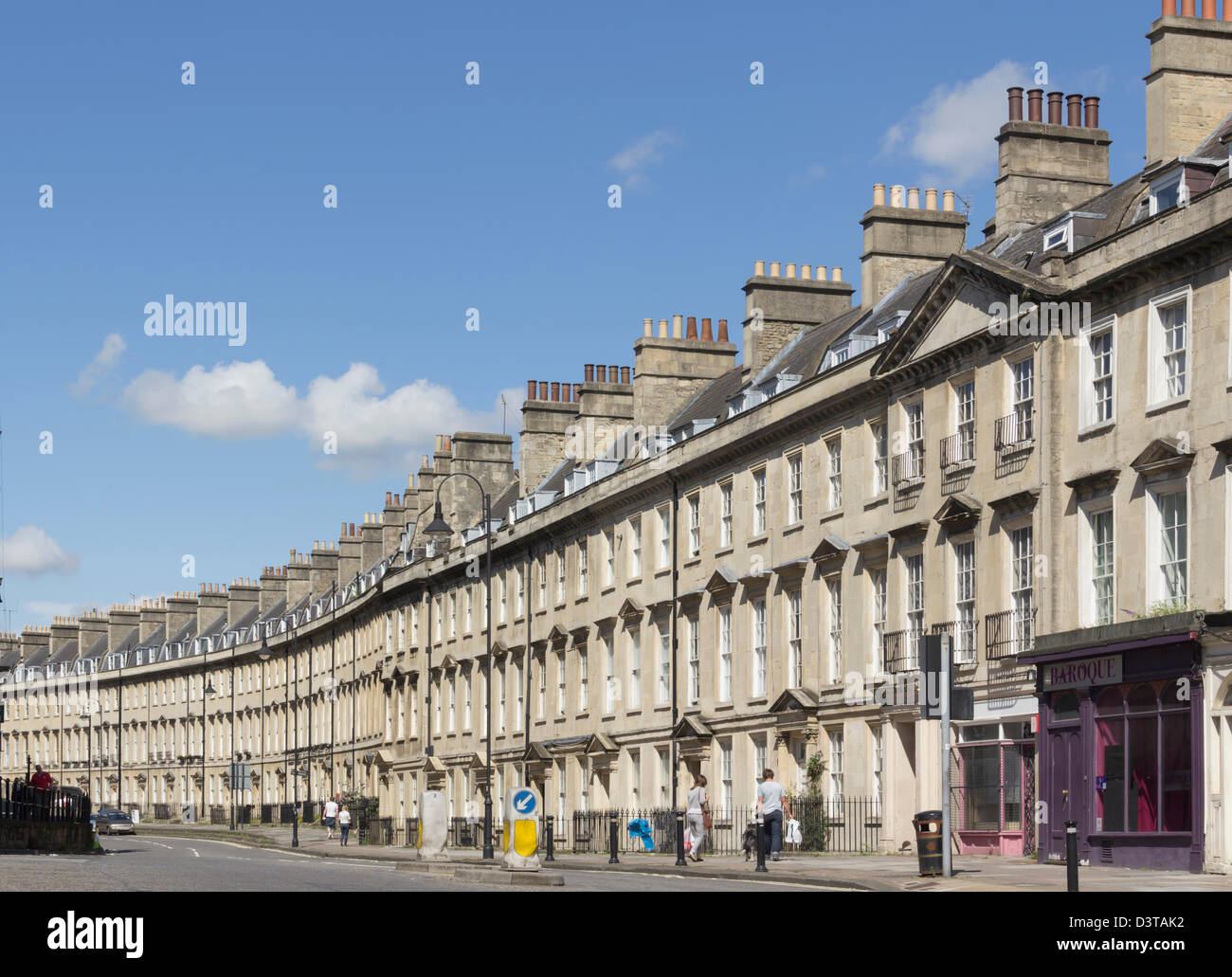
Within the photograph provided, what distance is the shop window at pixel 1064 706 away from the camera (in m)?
33.8

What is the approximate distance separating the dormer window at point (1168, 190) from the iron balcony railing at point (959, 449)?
20.9 feet

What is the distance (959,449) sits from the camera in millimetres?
39062

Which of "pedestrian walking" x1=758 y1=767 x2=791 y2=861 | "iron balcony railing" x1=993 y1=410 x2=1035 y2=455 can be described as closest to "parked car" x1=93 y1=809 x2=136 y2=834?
"pedestrian walking" x1=758 y1=767 x2=791 y2=861

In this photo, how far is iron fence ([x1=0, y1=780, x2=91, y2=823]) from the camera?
3947cm

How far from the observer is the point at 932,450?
4009cm

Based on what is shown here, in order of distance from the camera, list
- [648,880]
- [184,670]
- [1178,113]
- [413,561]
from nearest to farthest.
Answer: [648,880]
[1178,113]
[413,561]
[184,670]

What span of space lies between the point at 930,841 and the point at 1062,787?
22.5 ft

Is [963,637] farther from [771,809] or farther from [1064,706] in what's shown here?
[771,809]

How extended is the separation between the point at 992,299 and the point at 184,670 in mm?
93230

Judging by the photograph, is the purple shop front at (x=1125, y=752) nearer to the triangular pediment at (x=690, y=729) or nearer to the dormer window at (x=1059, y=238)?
the dormer window at (x=1059, y=238)

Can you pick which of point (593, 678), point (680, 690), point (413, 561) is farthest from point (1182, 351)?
point (413, 561)

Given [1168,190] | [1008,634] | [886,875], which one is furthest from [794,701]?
[1168,190]
